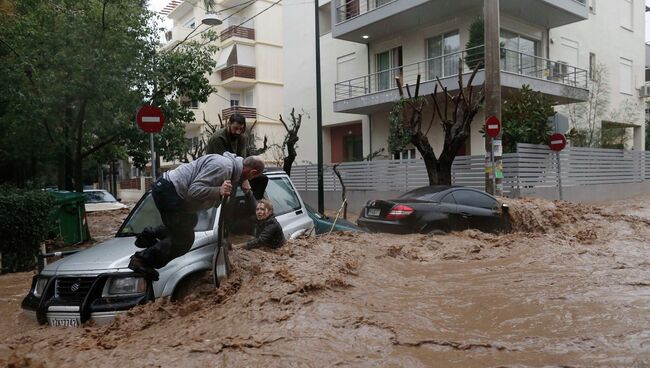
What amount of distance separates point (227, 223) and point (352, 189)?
42.9ft

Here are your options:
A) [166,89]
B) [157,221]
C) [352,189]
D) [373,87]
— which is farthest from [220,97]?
[157,221]

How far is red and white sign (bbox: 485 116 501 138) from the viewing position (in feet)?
37.4

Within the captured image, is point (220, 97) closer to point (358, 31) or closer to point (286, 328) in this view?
point (358, 31)

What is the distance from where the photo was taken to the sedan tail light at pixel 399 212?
8.76m

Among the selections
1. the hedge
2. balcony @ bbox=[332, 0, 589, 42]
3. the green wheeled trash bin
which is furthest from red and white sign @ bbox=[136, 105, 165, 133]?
balcony @ bbox=[332, 0, 589, 42]

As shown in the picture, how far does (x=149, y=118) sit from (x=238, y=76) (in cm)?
2493

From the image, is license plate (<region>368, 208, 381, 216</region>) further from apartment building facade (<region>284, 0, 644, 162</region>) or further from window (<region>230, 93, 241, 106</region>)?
window (<region>230, 93, 241, 106</region>)

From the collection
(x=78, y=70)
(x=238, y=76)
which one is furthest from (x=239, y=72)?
(x=78, y=70)

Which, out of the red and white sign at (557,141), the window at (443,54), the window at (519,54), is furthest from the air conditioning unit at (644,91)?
the red and white sign at (557,141)

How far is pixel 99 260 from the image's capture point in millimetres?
4418

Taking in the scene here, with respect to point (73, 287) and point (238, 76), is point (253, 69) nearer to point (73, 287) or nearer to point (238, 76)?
point (238, 76)

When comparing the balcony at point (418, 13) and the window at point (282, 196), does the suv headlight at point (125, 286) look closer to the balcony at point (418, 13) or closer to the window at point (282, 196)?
the window at point (282, 196)

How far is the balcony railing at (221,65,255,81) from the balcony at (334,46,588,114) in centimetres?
1258

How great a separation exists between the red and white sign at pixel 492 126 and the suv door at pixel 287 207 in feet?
19.9
